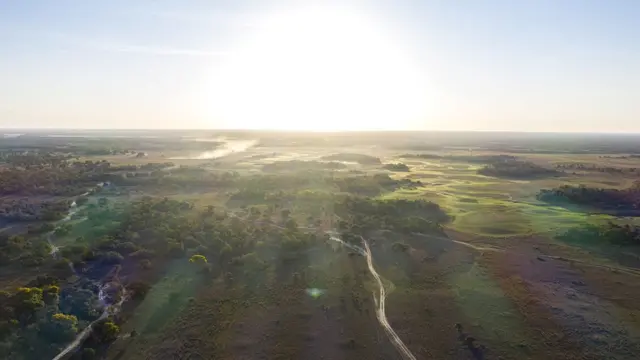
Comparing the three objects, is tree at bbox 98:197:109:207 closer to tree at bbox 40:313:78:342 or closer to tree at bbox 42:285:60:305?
tree at bbox 42:285:60:305

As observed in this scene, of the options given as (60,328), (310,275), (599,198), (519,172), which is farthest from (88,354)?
(519,172)

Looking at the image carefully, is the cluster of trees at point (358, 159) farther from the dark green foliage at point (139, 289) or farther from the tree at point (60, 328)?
the tree at point (60, 328)

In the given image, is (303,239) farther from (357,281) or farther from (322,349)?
(322,349)

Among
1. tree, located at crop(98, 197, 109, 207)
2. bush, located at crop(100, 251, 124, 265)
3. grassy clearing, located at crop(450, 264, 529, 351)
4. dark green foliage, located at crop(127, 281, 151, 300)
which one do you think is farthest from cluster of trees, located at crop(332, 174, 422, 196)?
dark green foliage, located at crop(127, 281, 151, 300)

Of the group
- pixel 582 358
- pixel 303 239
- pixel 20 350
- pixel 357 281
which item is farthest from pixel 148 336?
pixel 582 358

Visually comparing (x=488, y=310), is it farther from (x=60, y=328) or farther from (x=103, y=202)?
(x=103, y=202)

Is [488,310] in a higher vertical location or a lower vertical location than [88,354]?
higher
